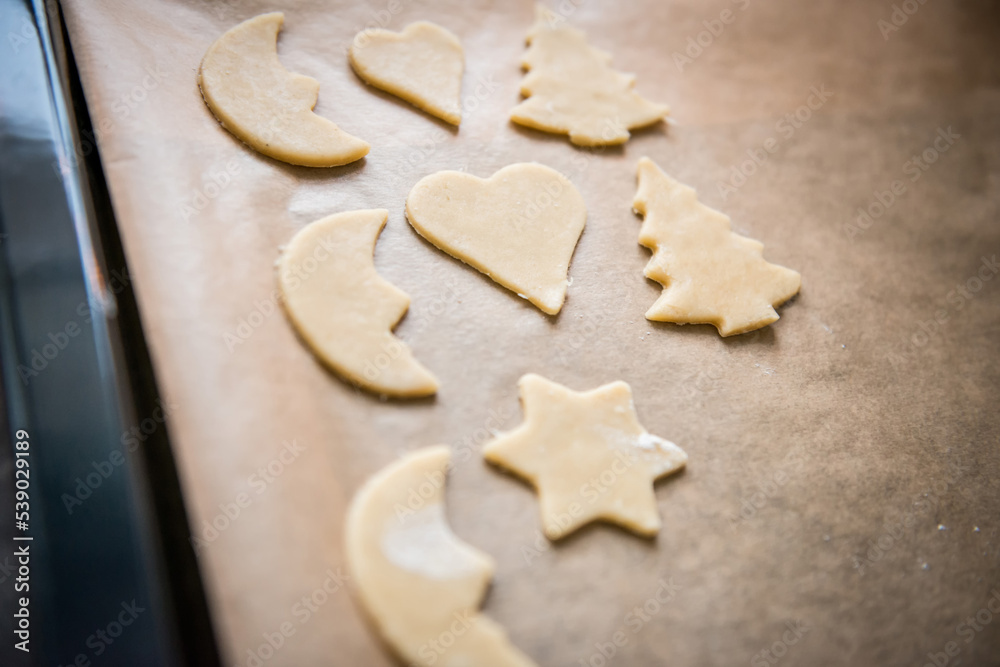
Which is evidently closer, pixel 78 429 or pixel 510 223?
pixel 78 429

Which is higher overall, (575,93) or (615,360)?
(575,93)

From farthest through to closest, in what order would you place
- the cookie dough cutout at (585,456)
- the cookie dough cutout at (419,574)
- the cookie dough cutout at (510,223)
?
the cookie dough cutout at (510,223) → the cookie dough cutout at (585,456) → the cookie dough cutout at (419,574)

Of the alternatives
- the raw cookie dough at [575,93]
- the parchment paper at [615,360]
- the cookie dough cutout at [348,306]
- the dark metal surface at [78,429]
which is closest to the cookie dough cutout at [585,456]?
the parchment paper at [615,360]

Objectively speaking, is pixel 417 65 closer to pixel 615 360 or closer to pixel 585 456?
pixel 615 360

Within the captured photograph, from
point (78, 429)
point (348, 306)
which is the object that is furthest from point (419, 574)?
point (78, 429)

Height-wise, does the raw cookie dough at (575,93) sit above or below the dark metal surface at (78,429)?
above

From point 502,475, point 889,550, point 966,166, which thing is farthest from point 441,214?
point 966,166

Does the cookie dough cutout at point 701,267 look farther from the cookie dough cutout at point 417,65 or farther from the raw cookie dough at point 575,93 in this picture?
the cookie dough cutout at point 417,65
